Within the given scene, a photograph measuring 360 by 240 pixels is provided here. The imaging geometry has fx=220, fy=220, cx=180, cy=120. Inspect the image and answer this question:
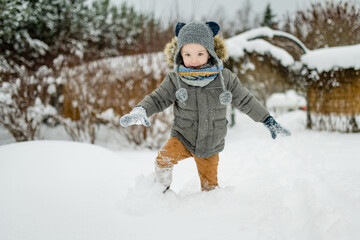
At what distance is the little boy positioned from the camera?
1.52m

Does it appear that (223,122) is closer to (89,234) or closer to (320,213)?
(320,213)

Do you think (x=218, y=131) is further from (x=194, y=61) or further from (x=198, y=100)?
(x=194, y=61)

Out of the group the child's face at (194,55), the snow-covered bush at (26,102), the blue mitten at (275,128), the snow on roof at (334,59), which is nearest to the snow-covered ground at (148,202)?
the blue mitten at (275,128)

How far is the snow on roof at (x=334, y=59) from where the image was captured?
4266 mm

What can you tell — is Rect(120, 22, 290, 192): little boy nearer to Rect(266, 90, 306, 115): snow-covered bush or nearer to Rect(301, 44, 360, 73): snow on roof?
Rect(301, 44, 360, 73): snow on roof

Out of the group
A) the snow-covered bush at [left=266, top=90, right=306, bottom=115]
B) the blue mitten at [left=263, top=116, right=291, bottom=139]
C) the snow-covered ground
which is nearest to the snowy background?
the snow-covered ground

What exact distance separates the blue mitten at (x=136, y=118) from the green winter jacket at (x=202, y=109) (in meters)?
0.10

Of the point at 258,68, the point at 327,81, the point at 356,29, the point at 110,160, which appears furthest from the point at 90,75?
the point at 356,29

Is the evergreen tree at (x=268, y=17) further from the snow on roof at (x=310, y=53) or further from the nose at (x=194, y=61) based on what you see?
the nose at (x=194, y=61)

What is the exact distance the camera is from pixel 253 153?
3709mm

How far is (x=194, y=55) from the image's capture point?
1.52m

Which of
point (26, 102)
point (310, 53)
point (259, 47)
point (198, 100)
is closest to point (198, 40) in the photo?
point (198, 100)

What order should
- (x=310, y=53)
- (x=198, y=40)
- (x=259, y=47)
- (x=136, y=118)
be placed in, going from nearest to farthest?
1. (x=136, y=118)
2. (x=198, y=40)
3. (x=310, y=53)
4. (x=259, y=47)

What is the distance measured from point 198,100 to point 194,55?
0.31 metres
